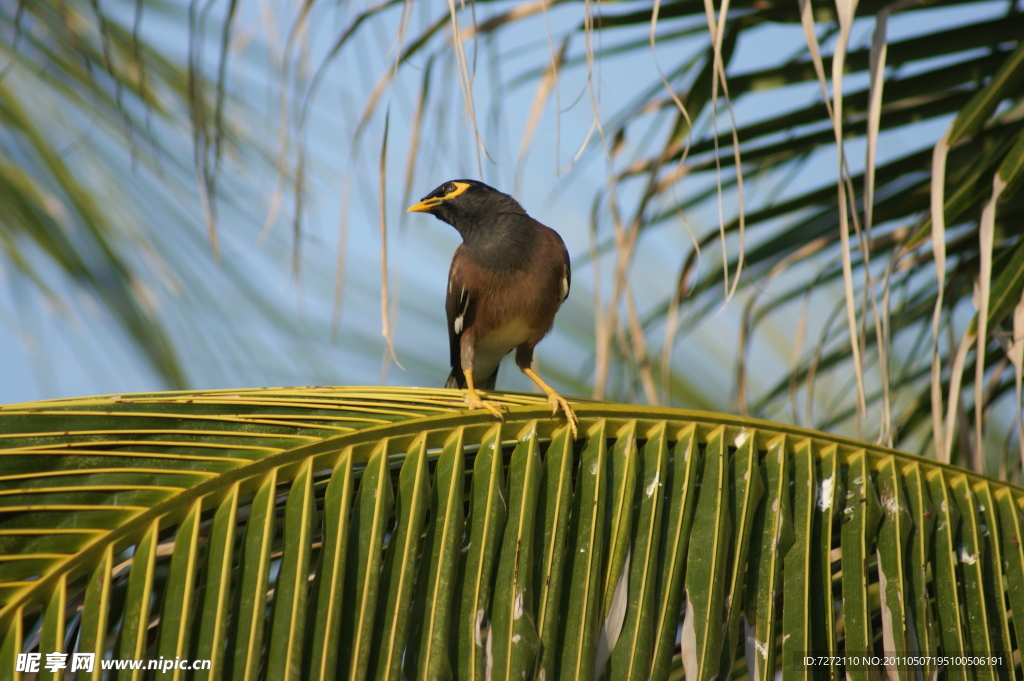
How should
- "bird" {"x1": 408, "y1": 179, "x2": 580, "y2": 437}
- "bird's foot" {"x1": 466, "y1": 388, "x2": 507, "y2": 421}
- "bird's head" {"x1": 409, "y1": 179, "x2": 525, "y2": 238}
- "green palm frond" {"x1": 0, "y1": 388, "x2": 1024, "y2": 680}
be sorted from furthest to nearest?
"bird's head" {"x1": 409, "y1": 179, "x2": 525, "y2": 238}
"bird" {"x1": 408, "y1": 179, "x2": 580, "y2": 437}
"bird's foot" {"x1": 466, "y1": 388, "x2": 507, "y2": 421}
"green palm frond" {"x1": 0, "y1": 388, "x2": 1024, "y2": 680}

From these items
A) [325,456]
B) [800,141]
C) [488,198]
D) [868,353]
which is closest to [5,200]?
[488,198]

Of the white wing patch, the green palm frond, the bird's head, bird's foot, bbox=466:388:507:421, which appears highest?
the bird's head

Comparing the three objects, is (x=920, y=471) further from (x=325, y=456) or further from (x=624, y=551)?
(x=325, y=456)

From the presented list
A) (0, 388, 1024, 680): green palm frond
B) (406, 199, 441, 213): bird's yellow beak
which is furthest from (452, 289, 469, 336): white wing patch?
(0, 388, 1024, 680): green palm frond

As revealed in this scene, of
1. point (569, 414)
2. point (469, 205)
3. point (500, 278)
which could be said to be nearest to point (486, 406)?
point (569, 414)

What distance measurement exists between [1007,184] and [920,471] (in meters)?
0.67

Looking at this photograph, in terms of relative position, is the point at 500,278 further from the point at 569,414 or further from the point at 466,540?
the point at 466,540

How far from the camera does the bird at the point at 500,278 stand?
313 cm

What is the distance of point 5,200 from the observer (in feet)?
13.1

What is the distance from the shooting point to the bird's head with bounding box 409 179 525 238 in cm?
332

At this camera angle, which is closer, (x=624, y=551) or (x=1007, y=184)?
(x=624, y=551)

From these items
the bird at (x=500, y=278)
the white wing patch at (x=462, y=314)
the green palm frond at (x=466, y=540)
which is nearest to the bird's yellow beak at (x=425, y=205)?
the bird at (x=500, y=278)

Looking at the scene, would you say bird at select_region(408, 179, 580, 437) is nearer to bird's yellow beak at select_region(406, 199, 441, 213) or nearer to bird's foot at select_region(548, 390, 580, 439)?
bird's yellow beak at select_region(406, 199, 441, 213)

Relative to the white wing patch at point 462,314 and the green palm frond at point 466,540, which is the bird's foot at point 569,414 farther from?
the white wing patch at point 462,314
